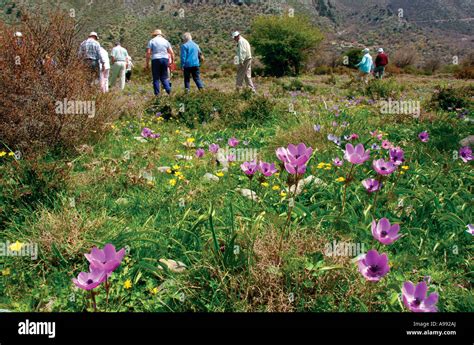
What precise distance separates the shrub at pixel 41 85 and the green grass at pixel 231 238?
62 centimetres

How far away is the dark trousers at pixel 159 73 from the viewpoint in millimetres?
7940

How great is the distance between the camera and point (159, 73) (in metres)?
8.09

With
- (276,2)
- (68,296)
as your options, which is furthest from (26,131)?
(276,2)

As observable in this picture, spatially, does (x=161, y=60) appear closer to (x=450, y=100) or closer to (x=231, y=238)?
(x=450, y=100)

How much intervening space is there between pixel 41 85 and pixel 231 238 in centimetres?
306

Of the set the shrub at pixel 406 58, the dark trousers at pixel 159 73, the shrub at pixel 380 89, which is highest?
the shrub at pixel 406 58

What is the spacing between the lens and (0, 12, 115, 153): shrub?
3717mm

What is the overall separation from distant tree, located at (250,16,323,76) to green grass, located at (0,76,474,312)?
21.3 metres

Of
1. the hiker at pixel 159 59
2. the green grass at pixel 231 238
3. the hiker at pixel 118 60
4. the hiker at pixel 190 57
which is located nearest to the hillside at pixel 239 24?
the hiker at pixel 118 60

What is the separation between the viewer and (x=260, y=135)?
5.22m

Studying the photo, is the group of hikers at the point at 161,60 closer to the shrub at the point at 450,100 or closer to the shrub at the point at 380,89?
the shrub at the point at 380,89

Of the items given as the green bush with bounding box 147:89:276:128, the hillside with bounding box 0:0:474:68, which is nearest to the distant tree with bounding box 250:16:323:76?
the hillside with bounding box 0:0:474:68

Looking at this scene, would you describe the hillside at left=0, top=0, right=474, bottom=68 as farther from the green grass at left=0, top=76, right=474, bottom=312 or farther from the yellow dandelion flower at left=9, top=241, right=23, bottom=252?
the yellow dandelion flower at left=9, top=241, right=23, bottom=252

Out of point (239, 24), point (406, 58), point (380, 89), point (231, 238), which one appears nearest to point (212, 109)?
point (380, 89)
